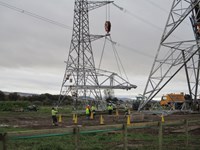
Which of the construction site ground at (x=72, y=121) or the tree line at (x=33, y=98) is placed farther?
the tree line at (x=33, y=98)

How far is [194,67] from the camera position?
103 ft

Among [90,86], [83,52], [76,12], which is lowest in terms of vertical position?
[90,86]

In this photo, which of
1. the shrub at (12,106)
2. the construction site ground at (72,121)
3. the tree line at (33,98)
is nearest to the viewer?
the construction site ground at (72,121)

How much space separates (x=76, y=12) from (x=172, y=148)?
36.8m

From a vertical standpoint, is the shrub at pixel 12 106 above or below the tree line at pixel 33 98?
below

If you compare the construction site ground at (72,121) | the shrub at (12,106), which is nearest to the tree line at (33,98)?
the shrub at (12,106)

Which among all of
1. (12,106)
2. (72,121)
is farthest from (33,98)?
A: (72,121)

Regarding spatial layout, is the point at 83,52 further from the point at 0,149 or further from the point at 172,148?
the point at 0,149

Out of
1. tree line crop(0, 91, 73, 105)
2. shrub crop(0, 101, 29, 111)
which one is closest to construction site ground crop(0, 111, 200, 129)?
shrub crop(0, 101, 29, 111)

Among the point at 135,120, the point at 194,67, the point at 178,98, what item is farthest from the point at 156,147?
the point at 178,98

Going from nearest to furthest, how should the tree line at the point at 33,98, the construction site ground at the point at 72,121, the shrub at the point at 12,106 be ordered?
the construction site ground at the point at 72,121 < the shrub at the point at 12,106 < the tree line at the point at 33,98

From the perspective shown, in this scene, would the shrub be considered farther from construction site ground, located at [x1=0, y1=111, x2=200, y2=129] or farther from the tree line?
the tree line

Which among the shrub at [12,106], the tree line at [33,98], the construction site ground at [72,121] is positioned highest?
the tree line at [33,98]

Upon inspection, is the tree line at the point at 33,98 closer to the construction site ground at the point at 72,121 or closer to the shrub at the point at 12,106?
the shrub at the point at 12,106
